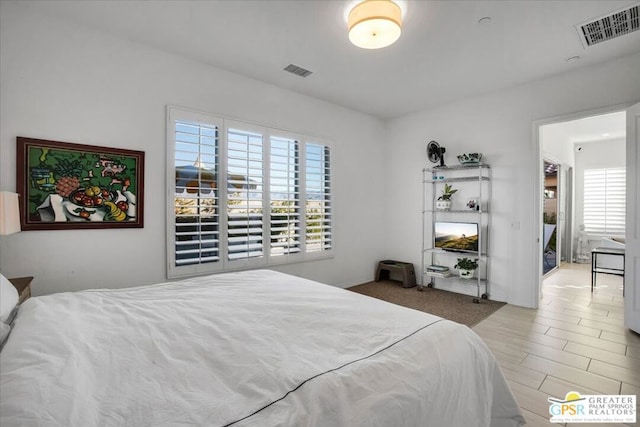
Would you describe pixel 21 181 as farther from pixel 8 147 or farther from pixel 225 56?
pixel 225 56

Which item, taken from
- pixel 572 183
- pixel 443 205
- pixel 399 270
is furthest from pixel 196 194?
pixel 572 183

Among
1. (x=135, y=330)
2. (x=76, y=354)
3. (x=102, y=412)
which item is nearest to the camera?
(x=102, y=412)

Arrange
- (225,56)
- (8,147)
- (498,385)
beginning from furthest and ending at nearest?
(225,56) < (8,147) < (498,385)

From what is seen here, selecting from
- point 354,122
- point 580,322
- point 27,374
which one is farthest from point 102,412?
point 354,122

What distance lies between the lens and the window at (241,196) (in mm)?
3068

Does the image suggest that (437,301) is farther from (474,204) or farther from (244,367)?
(244,367)

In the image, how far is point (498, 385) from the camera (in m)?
1.40

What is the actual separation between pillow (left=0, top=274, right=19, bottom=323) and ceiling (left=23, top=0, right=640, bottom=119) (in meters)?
2.09

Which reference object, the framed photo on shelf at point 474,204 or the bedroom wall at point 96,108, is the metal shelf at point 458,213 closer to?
the framed photo on shelf at point 474,204

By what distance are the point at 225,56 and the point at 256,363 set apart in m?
3.01

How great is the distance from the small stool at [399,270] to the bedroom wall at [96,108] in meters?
2.83

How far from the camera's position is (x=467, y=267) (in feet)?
13.6

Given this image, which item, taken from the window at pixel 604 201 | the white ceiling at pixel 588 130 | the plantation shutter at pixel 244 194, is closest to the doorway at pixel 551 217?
the white ceiling at pixel 588 130

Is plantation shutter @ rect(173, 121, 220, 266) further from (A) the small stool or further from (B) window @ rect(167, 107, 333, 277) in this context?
(A) the small stool
